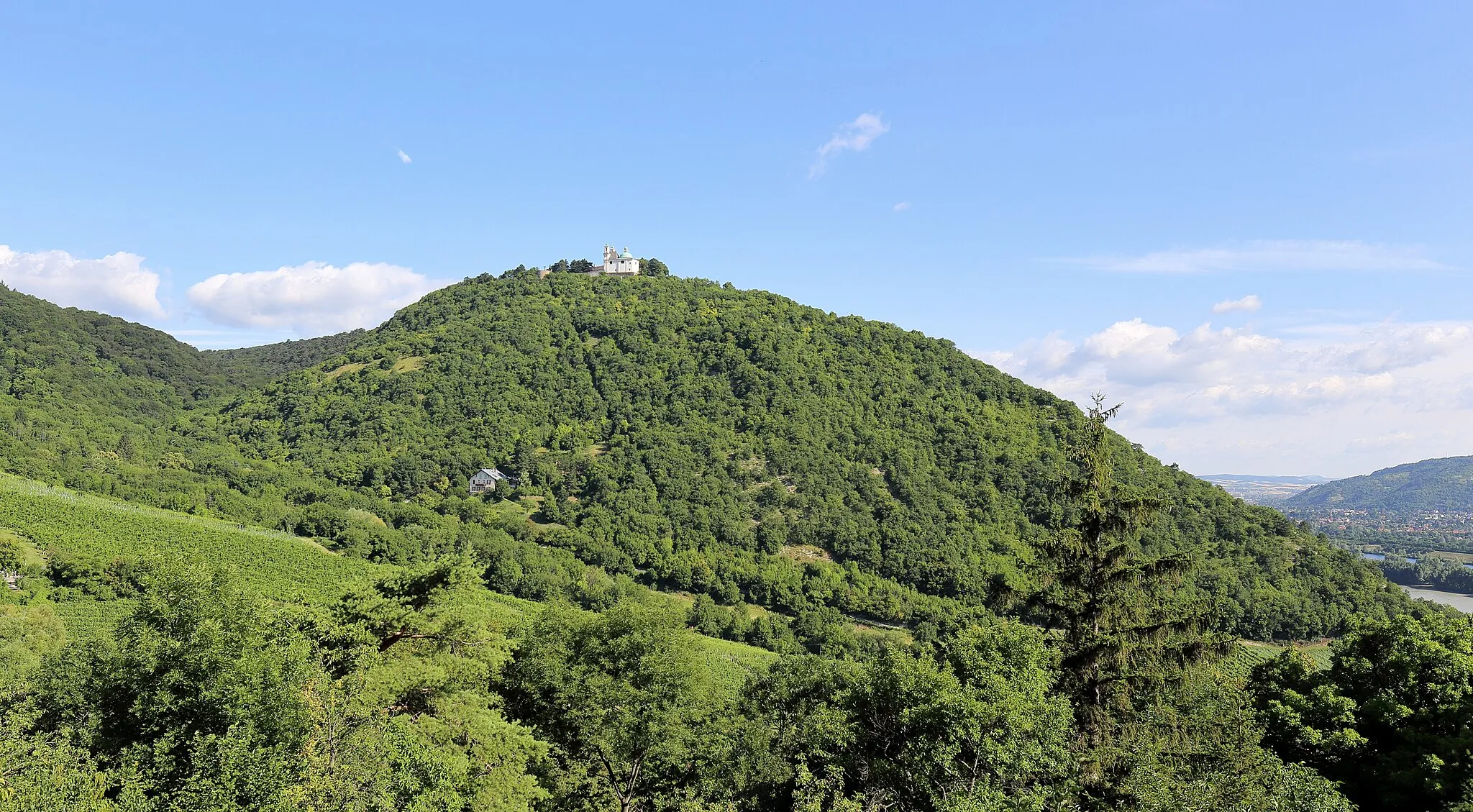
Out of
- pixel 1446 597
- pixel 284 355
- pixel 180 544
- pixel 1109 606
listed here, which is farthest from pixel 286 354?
pixel 1446 597

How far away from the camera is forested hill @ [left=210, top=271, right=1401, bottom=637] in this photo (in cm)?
6825

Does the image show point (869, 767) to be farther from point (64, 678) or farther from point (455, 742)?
point (64, 678)

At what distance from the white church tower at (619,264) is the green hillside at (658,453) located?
27.7 feet

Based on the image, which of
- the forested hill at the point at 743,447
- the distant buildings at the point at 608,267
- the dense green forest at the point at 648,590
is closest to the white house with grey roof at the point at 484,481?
the forested hill at the point at 743,447

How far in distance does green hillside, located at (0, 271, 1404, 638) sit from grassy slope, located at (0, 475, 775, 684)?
5765 millimetres

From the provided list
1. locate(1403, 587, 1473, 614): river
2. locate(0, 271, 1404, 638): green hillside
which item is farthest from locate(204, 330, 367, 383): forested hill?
locate(1403, 587, 1473, 614): river

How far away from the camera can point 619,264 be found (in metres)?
131

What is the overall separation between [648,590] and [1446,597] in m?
119

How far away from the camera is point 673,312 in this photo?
368 feet

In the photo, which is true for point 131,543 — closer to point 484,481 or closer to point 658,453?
point 484,481

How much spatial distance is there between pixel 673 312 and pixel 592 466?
1357 inches

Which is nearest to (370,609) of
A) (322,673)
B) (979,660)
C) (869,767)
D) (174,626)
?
(322,673)

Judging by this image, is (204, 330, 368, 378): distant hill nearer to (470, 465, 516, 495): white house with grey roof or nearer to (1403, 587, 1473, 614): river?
(470, 465, 516, 495): white house with grey roof

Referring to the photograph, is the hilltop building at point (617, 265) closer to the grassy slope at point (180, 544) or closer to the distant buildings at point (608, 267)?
the distant buildings at point (608, 267)
